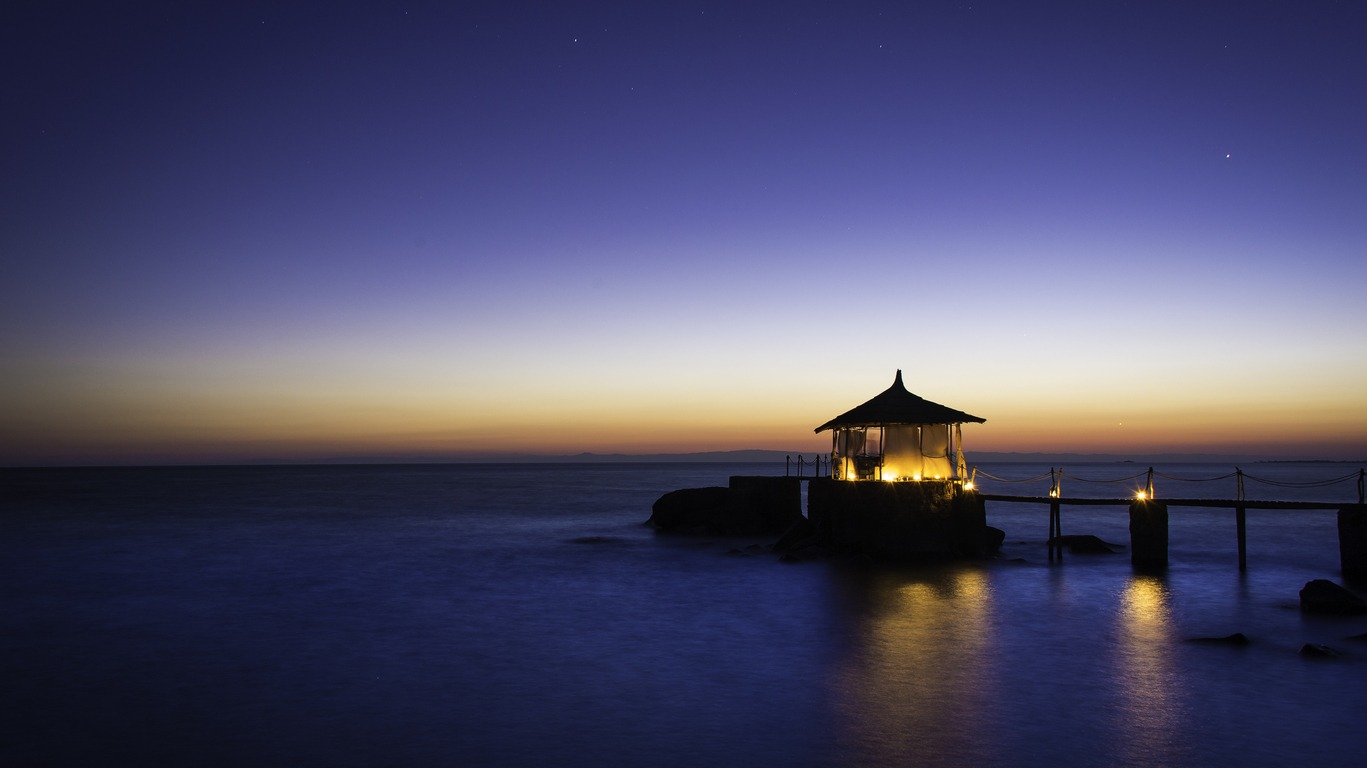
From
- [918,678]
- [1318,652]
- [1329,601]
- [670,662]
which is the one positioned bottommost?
[670,662]

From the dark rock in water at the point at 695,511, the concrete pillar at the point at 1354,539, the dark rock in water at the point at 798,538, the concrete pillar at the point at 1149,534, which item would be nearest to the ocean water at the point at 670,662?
the concrete pillar at the point at 1149,534

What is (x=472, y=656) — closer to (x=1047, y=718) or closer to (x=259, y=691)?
(x=259, y=691)

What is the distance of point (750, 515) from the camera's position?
38.4 m

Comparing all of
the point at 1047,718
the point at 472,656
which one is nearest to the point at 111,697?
the point at 472,656

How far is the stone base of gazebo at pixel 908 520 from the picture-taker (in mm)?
27656

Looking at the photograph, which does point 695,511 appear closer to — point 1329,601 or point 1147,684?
point 1329,601

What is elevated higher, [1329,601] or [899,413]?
[899,413]

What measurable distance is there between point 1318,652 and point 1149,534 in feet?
41.5

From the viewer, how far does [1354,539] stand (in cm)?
2381

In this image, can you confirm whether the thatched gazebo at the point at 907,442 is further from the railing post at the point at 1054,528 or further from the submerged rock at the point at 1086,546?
the submerged rock at the point at 1086,546

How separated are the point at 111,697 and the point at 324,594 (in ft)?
34.2

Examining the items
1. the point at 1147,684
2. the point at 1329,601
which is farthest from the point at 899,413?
the point at 1147,684

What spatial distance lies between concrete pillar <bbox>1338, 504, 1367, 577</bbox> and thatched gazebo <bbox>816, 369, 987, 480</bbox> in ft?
32.0

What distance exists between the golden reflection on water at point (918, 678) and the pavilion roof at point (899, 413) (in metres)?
6.13
